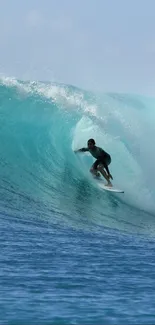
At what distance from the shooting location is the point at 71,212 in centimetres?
1134

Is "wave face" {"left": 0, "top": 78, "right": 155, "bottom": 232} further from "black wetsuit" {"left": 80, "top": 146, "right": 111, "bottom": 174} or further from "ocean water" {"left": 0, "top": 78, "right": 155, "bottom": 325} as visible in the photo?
"black wetsuit" {"left": 80, "top": 146, "right": 111, "bottom": 174}

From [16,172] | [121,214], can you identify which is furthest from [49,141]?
[121,214]

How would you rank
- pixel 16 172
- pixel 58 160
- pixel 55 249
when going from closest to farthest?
pixel 55 249, pixel 16 172, pixel 58 160

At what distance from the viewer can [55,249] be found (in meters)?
8.39

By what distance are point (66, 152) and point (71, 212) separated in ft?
17.7

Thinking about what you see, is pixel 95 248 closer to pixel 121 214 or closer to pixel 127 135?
pixel 121 214

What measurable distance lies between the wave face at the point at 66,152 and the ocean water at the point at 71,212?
27 millimetres

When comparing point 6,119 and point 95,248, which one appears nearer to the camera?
point 95,248

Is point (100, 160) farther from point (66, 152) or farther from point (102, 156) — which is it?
point (66, 152)

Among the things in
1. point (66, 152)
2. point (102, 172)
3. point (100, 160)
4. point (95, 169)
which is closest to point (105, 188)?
point (102, 172)

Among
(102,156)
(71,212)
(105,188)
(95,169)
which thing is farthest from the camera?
(95,169)

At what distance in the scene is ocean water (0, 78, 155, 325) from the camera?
6387 millimetres

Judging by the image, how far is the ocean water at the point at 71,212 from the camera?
639 centimetres

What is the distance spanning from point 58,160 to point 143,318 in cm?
1026
